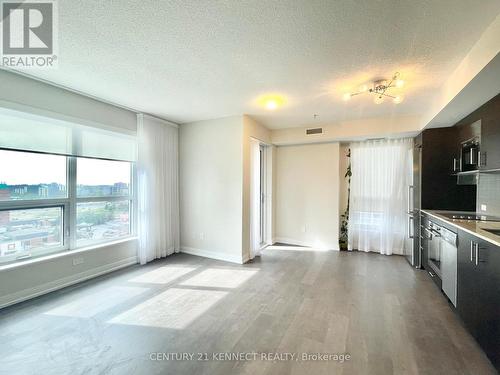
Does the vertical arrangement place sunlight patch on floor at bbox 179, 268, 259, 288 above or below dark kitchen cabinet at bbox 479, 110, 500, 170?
below

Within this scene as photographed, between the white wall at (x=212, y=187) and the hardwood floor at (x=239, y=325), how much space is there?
2.87 ft

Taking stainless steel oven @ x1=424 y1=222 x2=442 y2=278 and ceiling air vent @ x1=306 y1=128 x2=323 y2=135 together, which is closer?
stainless steel oven @ x1=424 y1=222 x2=442 y2=278

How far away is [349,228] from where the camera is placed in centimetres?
486

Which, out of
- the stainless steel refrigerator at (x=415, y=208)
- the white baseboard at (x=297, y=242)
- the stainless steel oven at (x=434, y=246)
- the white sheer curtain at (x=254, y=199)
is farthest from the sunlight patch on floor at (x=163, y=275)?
the stainless steel refrigerator at (x=415, y=208)

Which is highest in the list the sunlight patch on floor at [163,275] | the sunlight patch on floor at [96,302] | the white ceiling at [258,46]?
the white ceiling at [258,46]

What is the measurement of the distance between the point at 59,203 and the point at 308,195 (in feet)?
14.8

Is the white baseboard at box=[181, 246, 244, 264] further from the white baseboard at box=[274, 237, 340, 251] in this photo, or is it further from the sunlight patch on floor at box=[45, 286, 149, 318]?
the white baseboard at box=[274, 237, 340, 251]

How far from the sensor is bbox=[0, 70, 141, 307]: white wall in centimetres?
258

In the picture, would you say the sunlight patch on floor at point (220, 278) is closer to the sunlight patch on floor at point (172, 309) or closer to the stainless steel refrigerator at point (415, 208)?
the sunlight patch on floor at point (172, 309)

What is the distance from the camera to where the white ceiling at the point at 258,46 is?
64.3 inches

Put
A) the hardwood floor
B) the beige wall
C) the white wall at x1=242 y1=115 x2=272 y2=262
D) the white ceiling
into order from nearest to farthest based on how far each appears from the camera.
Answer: the white ceiling < the hardwood floor < the beige wall < the white wall at x1=242 y1=115 x2=272 y2=262

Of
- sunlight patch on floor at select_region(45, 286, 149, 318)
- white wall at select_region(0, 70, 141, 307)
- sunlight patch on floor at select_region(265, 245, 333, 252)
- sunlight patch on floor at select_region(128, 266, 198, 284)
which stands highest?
white wall at select_region(0, 70, 141, 307)

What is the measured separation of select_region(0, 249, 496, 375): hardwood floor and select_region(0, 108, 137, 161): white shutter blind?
1899 millimetres

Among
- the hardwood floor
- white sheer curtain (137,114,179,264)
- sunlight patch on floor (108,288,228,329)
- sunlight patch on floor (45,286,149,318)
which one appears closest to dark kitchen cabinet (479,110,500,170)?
the hardwood floor
